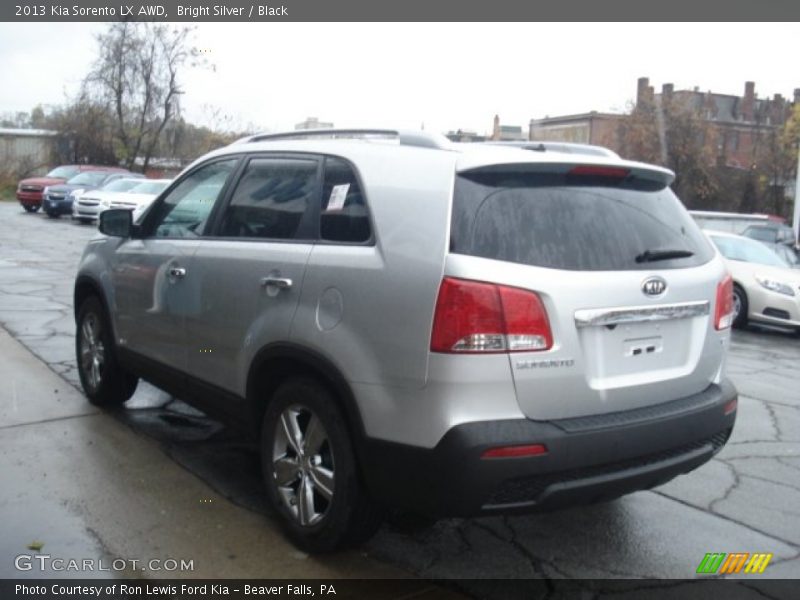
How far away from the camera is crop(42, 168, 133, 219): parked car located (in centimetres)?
2845

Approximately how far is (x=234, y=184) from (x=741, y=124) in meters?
57.5

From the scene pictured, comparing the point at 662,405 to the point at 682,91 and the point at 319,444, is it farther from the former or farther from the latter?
the point at 682,91

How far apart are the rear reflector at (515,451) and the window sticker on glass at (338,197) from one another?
4.43 feet

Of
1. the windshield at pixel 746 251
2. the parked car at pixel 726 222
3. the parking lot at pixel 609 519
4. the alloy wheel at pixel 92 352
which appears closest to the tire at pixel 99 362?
the alloy wheel at pixel 92 352

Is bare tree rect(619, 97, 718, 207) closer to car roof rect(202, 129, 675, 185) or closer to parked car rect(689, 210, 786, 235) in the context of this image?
parked car rect(689, 210, 786, 235)

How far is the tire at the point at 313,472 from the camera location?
137 inches

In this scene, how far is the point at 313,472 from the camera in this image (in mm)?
3697

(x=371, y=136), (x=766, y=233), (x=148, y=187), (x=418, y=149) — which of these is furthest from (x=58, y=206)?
(x=418, y=149)

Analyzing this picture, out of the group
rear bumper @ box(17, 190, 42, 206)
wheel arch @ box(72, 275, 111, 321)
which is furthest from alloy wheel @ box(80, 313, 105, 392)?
rear bumper @ box(17, 190, 42, 206)

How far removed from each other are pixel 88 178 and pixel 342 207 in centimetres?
2870

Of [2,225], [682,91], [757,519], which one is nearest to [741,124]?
[682,91]

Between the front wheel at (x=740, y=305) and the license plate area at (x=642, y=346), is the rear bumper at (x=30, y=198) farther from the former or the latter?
the license plate area at (x=642, y=346)

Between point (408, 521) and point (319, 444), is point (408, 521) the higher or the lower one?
the lower one

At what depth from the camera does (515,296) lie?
3107 millimetres
